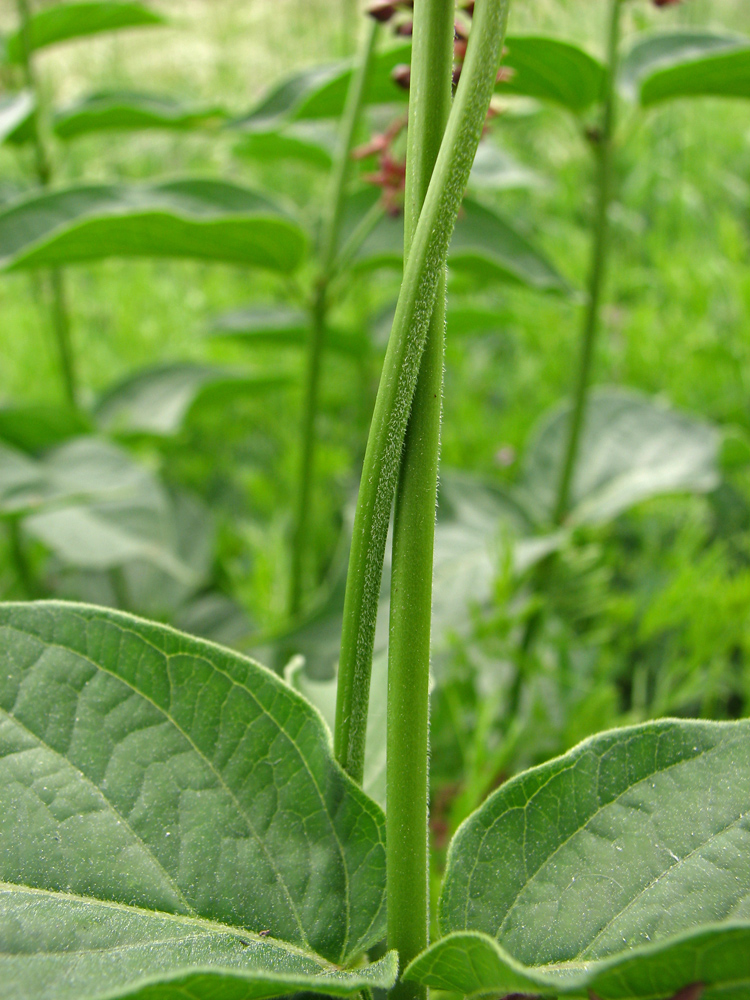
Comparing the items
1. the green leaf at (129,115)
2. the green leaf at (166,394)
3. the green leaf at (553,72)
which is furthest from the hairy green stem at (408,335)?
the green leaf at (166,394)

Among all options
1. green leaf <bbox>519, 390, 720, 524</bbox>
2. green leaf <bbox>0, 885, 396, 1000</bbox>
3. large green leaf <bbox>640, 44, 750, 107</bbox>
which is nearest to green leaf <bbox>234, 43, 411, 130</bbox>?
large green leaf <bbox>640, 44, 750, 107</bbox>

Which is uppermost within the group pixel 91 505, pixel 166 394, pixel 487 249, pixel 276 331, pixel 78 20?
pixel 78 20

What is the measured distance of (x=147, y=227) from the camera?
78cm

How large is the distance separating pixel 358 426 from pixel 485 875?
111 centimetres

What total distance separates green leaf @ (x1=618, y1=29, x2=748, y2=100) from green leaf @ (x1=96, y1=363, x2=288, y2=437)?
53 cm

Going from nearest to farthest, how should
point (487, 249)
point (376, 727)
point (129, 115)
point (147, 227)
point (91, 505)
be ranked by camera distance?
1. point (376, 727)
2. point (147, 227)
3. point (487, 249)
4. point (129, 115)
5. point (91, 505)

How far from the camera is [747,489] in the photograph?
1075 mm

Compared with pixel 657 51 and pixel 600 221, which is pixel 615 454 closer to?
pixel 600 221

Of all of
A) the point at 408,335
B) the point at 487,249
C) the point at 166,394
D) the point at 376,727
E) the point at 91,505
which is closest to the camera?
the point at 408,335

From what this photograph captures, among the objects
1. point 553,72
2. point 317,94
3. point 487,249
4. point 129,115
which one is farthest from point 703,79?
point 129,115

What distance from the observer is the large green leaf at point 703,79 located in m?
0.74

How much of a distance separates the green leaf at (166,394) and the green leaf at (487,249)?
278 millimetres

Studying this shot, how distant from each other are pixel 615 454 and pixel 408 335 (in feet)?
2.84

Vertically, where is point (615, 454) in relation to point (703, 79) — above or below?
below
